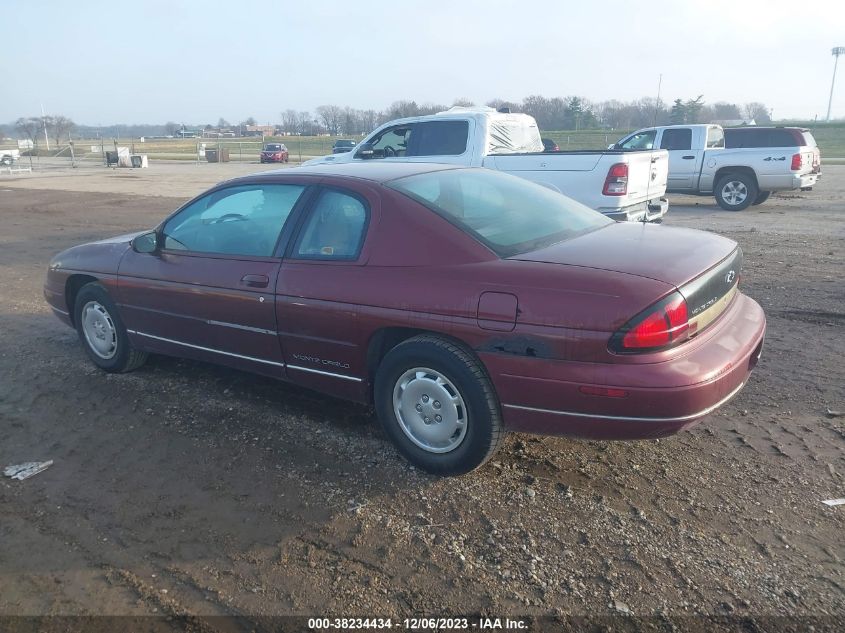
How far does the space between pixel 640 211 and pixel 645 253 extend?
6000 mm

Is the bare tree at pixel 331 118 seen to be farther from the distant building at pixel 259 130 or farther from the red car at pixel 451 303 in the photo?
the red car at pixel 451 303

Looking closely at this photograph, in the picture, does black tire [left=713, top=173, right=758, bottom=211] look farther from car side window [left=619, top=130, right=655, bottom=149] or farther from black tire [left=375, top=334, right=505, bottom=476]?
black tire [left=375, top=334, right=505, bottom=476]

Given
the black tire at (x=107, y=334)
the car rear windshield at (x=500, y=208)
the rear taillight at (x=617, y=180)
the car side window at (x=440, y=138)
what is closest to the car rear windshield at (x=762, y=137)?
the car side window at (x=440, y=138)

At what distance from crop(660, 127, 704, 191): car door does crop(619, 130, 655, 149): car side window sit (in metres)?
0.38

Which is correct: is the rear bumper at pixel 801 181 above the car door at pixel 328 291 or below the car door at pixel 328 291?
above

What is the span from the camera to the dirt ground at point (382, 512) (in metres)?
2.64

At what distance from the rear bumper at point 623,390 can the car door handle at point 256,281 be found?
150 cm

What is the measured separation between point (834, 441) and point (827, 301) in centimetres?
332

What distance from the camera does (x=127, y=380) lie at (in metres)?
5.01

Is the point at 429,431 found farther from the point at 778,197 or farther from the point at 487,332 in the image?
the point at 778,197

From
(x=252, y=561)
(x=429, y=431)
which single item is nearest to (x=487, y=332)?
(x=429, y=431)

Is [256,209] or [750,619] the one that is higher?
[256,209]

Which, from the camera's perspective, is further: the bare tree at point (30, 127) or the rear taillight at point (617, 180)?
the bare tree at point (30, 127)

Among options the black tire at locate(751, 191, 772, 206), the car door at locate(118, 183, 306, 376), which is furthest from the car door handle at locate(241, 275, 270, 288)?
the black tire at locate(751, 191, 772, 206)
